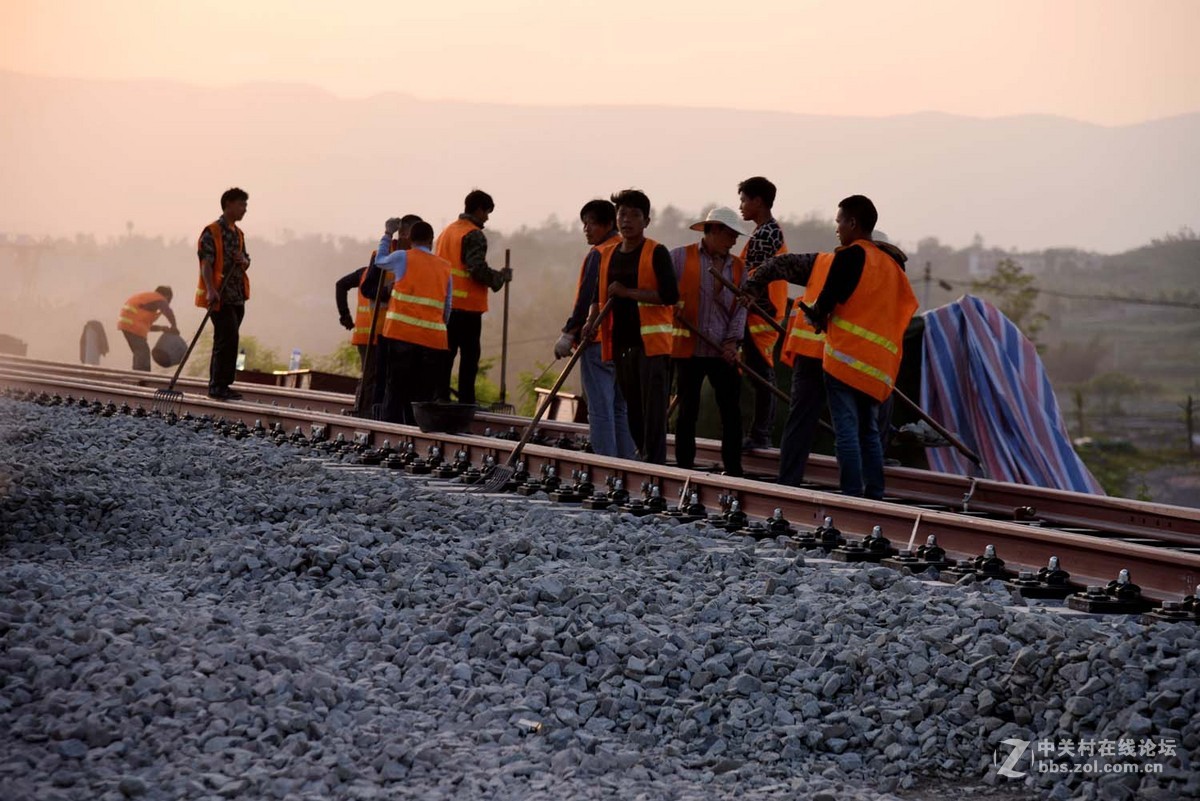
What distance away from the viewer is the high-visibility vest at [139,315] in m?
22.6

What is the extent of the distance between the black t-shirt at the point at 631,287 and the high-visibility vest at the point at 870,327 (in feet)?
4.22

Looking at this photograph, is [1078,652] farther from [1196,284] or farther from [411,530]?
[1196,284]

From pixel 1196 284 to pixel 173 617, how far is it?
80.0 metres

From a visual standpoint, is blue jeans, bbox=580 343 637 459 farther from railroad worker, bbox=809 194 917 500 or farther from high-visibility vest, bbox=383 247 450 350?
→ high-visibility vest, bbox=383 247 450 350

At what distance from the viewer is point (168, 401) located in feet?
45.8

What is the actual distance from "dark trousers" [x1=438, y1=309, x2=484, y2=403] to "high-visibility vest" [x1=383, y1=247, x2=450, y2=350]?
0.93 metres

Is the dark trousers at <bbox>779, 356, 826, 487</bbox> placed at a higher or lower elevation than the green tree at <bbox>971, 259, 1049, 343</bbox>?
lower

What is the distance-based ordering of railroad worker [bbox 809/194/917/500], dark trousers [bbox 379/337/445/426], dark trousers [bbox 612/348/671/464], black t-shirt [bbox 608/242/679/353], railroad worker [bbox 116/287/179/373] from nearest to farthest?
railroad worker [bbox 809/194/917/500], black t-shirt [bbox 608/242/679/353], dark trousers [bbox 612/348/671/464], dark trousers [bbox 379/337/445/426], railroad worker [bbox 116/287/179/373]

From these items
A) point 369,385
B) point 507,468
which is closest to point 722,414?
point 507,468

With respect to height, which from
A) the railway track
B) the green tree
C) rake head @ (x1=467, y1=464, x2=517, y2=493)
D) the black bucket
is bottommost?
rake head @ (x1=467, y1=464, x2=517, y2=493)

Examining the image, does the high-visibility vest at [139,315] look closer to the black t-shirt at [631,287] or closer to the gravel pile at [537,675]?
the black t-shirt at [631,287]

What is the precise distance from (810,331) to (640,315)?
1.29m

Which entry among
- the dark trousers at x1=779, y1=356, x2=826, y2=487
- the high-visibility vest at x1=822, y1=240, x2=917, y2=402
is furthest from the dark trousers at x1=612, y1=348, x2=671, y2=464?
the high-visibility vest at x1=822, y1=240, x2=917, y2=402

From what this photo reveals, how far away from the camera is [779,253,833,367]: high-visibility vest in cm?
855
